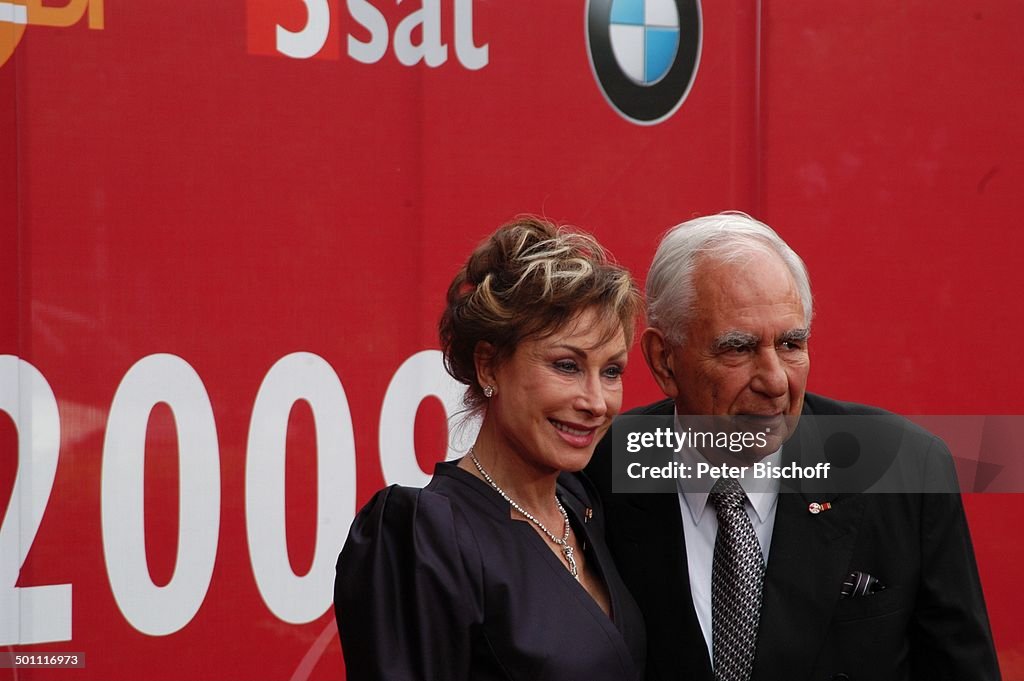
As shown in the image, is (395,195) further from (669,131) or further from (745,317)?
(745,317)

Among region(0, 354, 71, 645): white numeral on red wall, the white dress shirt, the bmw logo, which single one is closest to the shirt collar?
the white dress shirt

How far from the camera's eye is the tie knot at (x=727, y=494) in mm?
1527

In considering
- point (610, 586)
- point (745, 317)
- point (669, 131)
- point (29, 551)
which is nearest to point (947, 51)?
point (669, 131)

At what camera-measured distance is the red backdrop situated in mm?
1729

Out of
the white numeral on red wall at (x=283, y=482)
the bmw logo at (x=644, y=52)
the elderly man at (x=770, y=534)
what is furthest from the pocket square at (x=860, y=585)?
the bmw logo at (x=644, y=52)

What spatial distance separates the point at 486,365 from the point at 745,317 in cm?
36

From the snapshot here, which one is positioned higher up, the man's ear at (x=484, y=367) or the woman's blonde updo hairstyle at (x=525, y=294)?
the woman's blonde updo hairstyle at (x=525, y=294)

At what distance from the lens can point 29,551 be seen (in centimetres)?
169

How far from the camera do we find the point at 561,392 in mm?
1381

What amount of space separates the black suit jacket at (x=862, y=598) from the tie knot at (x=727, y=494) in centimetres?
6

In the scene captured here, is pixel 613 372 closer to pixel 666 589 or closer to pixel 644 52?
pixel 666 589

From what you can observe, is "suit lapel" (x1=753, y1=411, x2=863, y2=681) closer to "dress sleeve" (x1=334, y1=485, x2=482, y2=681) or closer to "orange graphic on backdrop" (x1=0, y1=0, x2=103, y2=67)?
"dress sleeve" (x1=334, y1=485, x2=482, y2=681)

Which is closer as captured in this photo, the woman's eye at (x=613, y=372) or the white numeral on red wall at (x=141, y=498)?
the woman's eye at (x=613, y=372)

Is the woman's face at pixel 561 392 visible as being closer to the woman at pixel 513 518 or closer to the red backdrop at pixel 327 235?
the woman at pixel 513 518
